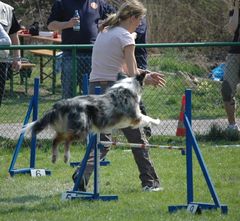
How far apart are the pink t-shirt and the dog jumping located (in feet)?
1.34

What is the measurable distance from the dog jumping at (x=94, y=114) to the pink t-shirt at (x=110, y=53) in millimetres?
408

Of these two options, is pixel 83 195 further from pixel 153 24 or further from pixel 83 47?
pixel 153 24

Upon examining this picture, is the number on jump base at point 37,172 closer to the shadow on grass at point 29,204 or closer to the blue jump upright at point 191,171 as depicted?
the shadow on grass at point 29,204

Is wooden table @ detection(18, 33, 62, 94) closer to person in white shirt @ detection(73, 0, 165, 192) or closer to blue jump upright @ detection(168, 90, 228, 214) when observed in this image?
person in white shirt @ detection(73, 0, 165, 192)

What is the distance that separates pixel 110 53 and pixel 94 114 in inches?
36.4

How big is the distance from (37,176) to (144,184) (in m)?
1.59

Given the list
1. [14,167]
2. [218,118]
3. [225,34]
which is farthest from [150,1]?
[14,167]

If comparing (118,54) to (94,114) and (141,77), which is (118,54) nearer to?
(141,77)

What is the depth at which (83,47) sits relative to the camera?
11.2 meters

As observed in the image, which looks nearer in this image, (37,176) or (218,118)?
(37,176)

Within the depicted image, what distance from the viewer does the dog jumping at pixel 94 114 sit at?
24.9 ft

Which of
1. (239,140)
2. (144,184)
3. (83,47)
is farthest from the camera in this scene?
(239,140)

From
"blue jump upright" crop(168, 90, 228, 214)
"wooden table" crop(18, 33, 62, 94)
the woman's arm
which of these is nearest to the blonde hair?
"blue jump upright" crop(168, 90, 228, 214)

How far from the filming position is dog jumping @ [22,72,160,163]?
7.58 metres
